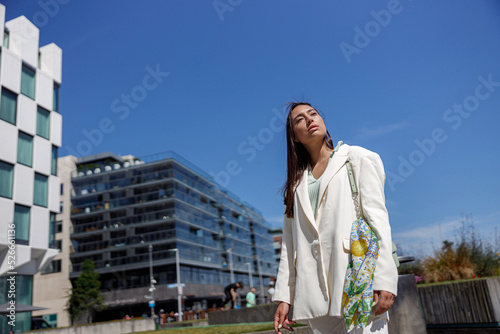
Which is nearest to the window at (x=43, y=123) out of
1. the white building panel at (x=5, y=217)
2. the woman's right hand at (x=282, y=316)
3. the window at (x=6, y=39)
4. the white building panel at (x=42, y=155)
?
the white building panel at (x=42, y=155)

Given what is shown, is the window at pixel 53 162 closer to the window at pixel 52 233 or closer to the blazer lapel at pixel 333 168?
the window at pixel 52 233

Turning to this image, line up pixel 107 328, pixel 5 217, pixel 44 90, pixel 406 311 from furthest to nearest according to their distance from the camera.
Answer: pixel 44 90 → pixel 5 217 → pixel 107 328 → pixel 406 311

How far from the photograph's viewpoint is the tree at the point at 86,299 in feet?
171

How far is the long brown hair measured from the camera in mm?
2477

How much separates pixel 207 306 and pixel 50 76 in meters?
47.4

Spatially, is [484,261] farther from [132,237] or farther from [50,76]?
[132,237]

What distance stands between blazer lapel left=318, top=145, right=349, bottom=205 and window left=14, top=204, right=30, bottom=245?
26.3 m

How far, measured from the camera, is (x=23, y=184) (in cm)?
2544

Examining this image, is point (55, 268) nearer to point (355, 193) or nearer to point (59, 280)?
point (59, 280)

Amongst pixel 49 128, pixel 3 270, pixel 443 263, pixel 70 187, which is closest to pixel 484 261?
pixel 443 263

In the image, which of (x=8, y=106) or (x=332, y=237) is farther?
(x=8, y=106)

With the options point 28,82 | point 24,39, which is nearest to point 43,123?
point 28,82

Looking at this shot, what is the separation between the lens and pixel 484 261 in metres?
6.88

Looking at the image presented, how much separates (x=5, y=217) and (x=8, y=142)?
→ 14.9ft
